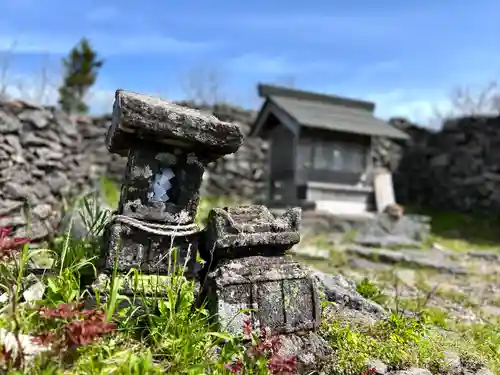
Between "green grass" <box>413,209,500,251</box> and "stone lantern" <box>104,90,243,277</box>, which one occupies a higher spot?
"stone lantern" <box>104,90,243,277</box>

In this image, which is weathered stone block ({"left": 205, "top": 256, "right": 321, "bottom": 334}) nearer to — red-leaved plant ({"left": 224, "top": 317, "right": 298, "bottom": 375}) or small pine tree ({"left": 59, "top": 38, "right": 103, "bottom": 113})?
red-leaved plant ({"left": 224, "top": 317, "right": 298, "bottom": 375})

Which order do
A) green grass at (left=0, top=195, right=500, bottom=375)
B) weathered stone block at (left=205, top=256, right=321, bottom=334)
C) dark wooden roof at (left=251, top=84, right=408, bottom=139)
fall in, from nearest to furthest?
green grass at (left=0, top=195, right=500, bottom=375)
weathered stone block at (left=205, top=256, right=321, bottom=334)
dark wooden roof at (left=251, top=84, right=408, bottom=139)

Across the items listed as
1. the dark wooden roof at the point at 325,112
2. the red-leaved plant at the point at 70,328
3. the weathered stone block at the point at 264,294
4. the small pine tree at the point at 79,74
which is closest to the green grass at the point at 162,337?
the red-leaved plant at the point at 70,328

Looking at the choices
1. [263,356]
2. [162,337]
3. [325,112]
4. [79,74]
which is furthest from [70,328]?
[79,74]

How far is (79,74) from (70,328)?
2281 centimetres

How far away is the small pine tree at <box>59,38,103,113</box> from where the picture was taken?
2250cm

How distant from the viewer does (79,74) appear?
74.8 feet

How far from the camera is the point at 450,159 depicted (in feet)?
46.2

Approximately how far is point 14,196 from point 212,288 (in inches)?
188

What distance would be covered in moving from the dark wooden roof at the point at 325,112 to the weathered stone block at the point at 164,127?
679cm

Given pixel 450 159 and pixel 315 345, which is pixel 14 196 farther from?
pixel 450 159

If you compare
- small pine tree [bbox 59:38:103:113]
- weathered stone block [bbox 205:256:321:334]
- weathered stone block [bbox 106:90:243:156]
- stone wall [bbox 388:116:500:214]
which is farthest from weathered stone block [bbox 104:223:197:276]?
small pine tree [bbox 59:38:103:113]

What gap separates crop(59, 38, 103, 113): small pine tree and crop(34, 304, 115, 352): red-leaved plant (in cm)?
2111

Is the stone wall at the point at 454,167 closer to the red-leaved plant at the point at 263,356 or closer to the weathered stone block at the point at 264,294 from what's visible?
the weathered stone block at the point at 264,294
